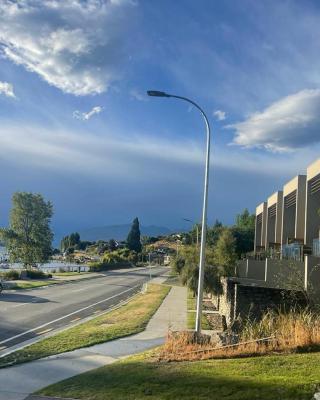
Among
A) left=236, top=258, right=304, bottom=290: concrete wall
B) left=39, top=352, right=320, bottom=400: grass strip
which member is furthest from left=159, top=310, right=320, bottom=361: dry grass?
left=236, top=258, right=304, bottom=290: concrete wall

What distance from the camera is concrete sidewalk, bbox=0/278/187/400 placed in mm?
9977

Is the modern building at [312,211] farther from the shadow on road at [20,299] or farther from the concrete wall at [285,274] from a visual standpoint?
the shadow on road at [20,299]

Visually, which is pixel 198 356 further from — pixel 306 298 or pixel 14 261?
pixel 14 261

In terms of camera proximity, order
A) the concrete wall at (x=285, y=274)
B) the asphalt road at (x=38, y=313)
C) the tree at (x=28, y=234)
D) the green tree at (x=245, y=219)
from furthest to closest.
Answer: the green tree at (x=245, y=219) → the tree at (x=28, y=234) → the concrete wall at (x=285, y=274) → the asphalt road at (x=38, y=313)

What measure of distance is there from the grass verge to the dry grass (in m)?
3.16

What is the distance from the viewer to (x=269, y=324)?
13.8 meters

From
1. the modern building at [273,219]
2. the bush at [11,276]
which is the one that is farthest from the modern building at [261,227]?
the bush at [11,276]

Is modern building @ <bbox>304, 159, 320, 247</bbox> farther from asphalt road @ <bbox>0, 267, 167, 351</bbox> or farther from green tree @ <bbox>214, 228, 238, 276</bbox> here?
asphalt road @ <bbox>0, 267, 167, 351</bbox>

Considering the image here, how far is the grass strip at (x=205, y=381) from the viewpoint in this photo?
25.8 feet

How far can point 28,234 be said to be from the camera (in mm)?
Answer: 75562

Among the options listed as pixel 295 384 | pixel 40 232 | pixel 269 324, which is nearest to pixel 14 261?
pixel 40 232

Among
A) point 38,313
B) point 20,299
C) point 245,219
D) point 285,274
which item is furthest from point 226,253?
point 245,219

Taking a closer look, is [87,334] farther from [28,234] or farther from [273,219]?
[28,234]

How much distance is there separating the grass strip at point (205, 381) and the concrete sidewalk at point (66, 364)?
0.50 m
